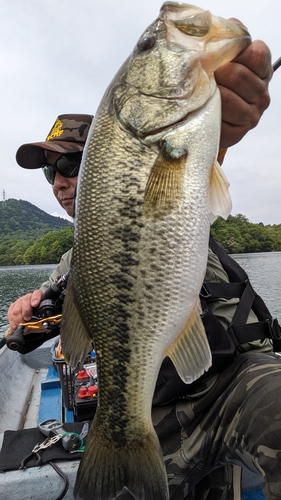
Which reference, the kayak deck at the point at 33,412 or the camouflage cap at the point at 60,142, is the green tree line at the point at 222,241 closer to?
the camouflage cap at the point at 60,142

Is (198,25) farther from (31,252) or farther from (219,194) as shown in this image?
(31,252)

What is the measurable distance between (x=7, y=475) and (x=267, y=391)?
195 centimetres

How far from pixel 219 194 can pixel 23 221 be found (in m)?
110

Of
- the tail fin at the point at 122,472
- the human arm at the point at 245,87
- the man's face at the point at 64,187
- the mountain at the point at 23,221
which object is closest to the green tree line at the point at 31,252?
the mountain at the point at 23,221

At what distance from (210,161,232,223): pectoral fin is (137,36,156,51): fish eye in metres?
0.69

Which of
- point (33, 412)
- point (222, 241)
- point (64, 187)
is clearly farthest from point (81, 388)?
point (222, 241)

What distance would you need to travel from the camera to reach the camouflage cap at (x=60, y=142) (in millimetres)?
3451

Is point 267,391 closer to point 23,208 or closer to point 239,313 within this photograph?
point 239,313

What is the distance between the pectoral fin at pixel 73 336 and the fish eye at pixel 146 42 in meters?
1.27

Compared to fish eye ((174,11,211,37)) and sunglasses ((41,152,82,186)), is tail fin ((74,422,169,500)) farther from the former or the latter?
sunglasses ((41,152,82,186))

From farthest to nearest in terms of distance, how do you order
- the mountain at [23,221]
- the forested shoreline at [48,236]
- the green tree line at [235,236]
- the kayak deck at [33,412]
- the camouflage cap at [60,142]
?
the mountain at [23,221] < the forested shoreline at [48,236] < the green tree line at [235,236] < the camouflage cap at [60,142] < the kayak deck at [33,412]

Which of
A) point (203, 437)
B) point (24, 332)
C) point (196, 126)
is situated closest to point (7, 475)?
point (24, 332)

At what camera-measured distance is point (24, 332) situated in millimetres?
2615

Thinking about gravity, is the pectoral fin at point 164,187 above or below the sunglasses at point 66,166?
below
